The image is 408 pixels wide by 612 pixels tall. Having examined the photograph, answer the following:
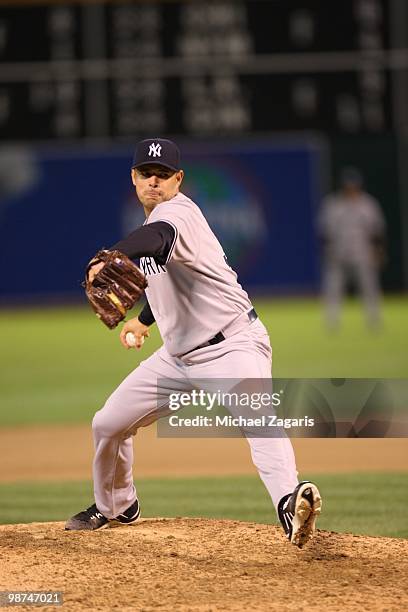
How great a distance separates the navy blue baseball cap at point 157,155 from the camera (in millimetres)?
4445

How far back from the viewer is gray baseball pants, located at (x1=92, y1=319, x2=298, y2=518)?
4328 millimetres

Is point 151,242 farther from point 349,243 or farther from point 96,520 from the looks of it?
point 349,243

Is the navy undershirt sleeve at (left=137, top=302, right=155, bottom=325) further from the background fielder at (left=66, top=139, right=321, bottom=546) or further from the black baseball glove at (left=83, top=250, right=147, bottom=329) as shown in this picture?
the black baseball glove at (left=83, top=250, right=147, bottom=329)

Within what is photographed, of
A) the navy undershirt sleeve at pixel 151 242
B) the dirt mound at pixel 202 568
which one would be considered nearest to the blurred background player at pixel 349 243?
the dirt mound at pixel 202 568

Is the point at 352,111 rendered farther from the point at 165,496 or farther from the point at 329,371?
the point at 165,496

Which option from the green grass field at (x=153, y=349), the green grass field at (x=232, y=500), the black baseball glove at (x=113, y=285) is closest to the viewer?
the black baseball glove at (x=113, y=285)

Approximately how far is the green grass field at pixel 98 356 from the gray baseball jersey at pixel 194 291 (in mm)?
4790

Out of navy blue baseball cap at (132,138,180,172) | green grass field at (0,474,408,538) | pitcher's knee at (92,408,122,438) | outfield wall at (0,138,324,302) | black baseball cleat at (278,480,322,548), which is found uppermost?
outfield wall at (0,138,324,302)

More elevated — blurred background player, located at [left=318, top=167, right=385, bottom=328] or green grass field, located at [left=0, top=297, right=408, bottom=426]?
blurred background player, located at [left=318, top=167, right=385, bottom=328]

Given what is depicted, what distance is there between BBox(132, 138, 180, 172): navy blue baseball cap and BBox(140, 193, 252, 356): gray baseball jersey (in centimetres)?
14

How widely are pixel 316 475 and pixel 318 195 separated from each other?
13274 millimetres

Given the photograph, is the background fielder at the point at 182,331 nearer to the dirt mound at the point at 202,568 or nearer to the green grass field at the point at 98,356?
the dirt mound at the point at 202,568

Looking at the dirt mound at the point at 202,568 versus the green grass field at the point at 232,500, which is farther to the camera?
the green grass field at the point at 232,500

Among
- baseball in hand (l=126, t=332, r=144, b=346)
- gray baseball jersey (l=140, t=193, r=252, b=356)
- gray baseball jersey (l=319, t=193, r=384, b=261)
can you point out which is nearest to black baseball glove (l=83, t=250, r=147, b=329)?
gray baseball jersey (l=140, t=193, r=252, b=356)
